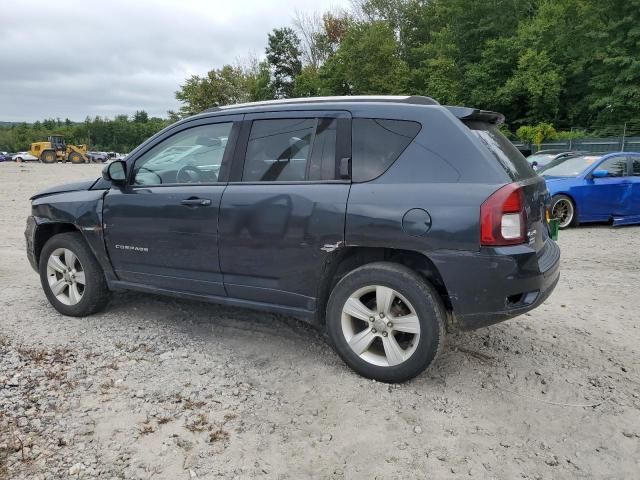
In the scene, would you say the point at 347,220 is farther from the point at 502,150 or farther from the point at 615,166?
the point at 615,166

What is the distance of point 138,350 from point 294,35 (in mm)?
57914

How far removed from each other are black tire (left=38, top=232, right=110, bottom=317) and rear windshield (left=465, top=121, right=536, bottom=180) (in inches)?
132

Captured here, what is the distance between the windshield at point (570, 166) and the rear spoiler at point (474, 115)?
6875mm

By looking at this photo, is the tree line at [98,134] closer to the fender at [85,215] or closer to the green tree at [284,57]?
the green tree at [284,57]

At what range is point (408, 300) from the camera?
3.22m

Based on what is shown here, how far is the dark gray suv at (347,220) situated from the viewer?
10.1ft

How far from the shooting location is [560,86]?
A: 114 feet

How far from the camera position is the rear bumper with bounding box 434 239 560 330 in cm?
302

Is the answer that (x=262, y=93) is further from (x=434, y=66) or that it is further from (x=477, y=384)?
(x=477, y=384)

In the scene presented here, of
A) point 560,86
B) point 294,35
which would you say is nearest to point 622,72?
point 560,86

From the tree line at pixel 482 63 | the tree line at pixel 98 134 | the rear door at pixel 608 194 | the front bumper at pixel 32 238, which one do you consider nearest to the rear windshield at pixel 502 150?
the front bumper at pixel 32 238

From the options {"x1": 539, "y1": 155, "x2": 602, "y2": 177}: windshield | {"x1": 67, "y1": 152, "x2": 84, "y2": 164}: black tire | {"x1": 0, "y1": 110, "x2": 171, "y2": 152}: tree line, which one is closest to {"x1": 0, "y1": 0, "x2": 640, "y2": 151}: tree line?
{"x1": 67, "y1": 152, "x2": 84, "y2": 164}: black tire

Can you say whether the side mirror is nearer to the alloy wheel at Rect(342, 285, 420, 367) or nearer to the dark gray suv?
the dark gray suv

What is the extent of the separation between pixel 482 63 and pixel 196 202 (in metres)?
40.1
